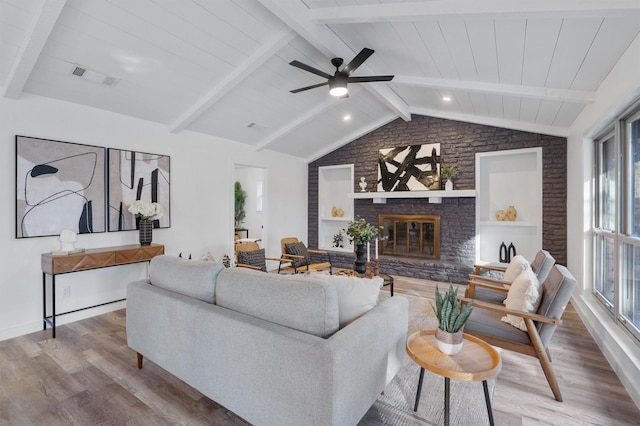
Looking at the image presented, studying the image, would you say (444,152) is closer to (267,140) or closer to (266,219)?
(267,140)

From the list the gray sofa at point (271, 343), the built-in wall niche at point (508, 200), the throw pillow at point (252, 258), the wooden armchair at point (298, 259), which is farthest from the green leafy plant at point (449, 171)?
the gray sofa at point (271, 343)

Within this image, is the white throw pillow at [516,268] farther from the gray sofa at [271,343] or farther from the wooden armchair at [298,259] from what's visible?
the wooden armchair at [298,259]

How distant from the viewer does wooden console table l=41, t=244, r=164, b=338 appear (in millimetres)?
3146

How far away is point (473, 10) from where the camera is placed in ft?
7.55

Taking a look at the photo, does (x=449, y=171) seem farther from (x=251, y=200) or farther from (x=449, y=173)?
(x=251, y=200)

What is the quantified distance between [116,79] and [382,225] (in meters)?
4.98

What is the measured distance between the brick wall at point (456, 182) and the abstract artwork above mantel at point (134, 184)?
3.66 m

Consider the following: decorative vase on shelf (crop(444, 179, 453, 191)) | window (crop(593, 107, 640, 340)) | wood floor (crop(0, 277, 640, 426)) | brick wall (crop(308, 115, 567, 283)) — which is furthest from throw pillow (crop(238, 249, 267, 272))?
window (crop(593, 107, 640, 340))

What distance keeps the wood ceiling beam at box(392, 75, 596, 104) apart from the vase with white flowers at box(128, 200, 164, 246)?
359 cm

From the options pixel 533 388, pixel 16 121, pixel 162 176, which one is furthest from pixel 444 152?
pixel 16 121

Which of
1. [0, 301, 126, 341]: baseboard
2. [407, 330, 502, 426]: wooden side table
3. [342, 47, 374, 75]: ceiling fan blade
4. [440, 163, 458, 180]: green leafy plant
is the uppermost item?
[342, 47, 374, 75]: ceiling fan blade

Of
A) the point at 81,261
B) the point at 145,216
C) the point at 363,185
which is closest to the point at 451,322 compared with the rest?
the point at 81,261

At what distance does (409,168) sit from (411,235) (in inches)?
52.3

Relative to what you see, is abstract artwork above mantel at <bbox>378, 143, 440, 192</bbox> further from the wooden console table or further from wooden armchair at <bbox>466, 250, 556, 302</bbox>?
the wooden console table
